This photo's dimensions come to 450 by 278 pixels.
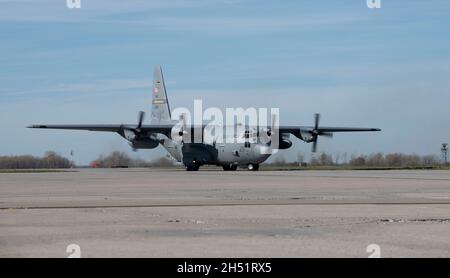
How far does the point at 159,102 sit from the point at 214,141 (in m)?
12.6

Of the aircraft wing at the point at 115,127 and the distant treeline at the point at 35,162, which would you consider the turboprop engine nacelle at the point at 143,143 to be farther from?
the distant treeline at the point at 35,162

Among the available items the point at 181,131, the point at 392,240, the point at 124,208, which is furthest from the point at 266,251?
the point at 181,131

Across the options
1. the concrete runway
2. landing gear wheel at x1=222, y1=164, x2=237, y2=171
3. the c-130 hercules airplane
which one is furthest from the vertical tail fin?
the concrete runway

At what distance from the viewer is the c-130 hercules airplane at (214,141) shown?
67.2 metres

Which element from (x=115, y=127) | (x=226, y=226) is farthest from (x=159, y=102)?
(x=226, y=226)

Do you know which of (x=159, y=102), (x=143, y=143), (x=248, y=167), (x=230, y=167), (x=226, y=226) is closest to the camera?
(x=226, y=226)

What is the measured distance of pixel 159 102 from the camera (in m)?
79.9

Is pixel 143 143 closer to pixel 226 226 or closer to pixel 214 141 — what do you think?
pixel 214 141

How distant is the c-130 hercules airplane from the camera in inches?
2648

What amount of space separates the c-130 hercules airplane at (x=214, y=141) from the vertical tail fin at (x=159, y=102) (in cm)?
540

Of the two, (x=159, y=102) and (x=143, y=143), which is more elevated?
(x=159, y=102)
